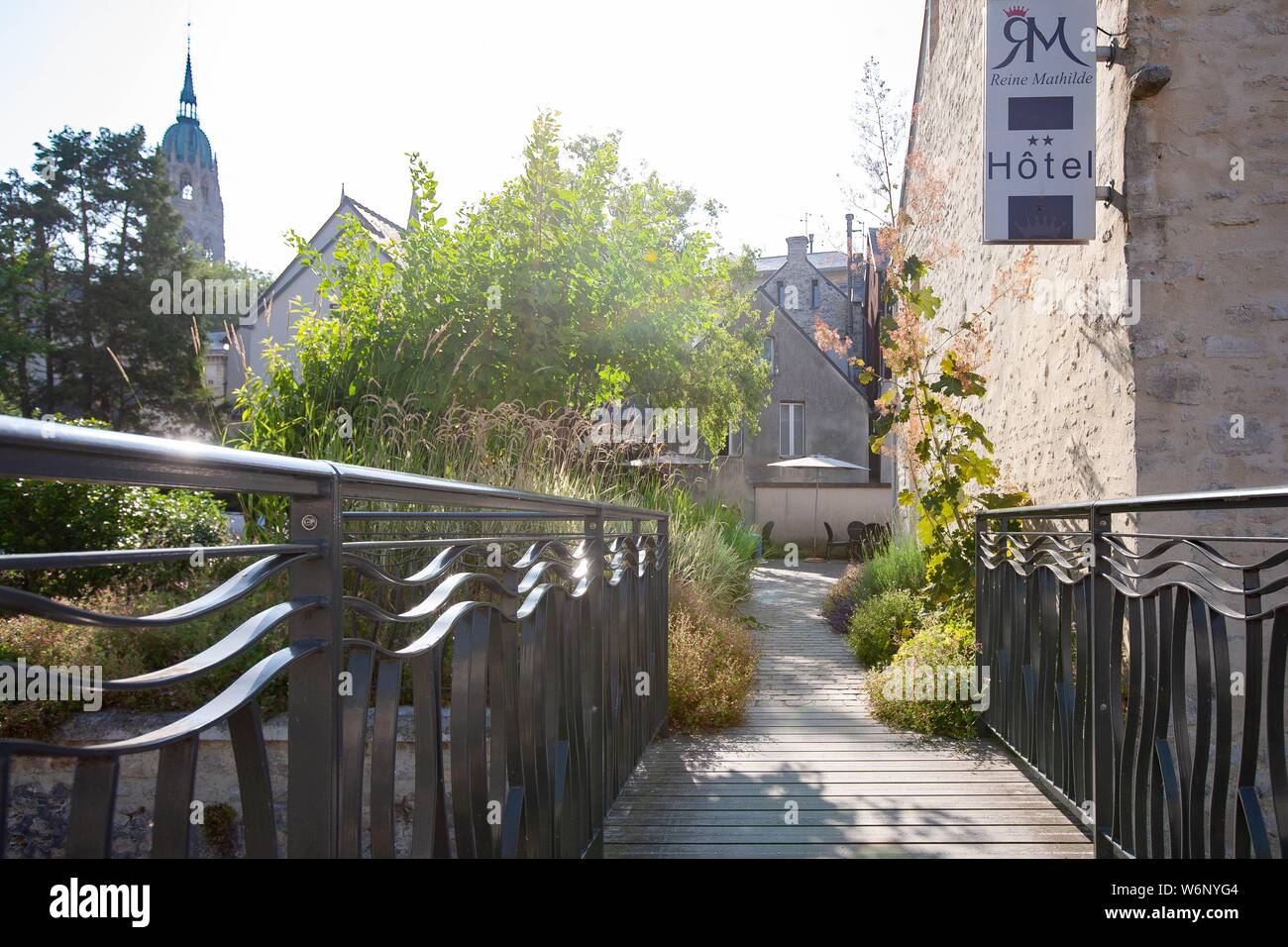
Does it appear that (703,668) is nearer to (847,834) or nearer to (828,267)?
(847,834)

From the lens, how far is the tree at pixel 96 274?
24.8 metres

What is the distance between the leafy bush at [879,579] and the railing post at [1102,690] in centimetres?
440

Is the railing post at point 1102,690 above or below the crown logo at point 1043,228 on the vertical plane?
below

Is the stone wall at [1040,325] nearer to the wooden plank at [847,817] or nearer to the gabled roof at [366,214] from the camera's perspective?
the wooden plank at [847,817]

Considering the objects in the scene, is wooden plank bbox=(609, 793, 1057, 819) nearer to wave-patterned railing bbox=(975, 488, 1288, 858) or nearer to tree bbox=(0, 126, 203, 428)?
wave-patterned railing bbox=(975, 488, 1288, 858)

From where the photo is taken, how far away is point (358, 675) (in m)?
1.29

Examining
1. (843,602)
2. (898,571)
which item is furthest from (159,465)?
(843,602)

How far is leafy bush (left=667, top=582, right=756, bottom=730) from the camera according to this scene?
513 cm

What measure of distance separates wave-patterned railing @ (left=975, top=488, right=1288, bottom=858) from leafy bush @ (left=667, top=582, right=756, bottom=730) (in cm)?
142

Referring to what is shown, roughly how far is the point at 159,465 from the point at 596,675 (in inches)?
95.7

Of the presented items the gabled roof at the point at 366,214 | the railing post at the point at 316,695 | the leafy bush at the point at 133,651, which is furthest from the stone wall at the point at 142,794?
the gabled roof at the point at 366,214

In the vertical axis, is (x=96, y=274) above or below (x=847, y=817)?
above
